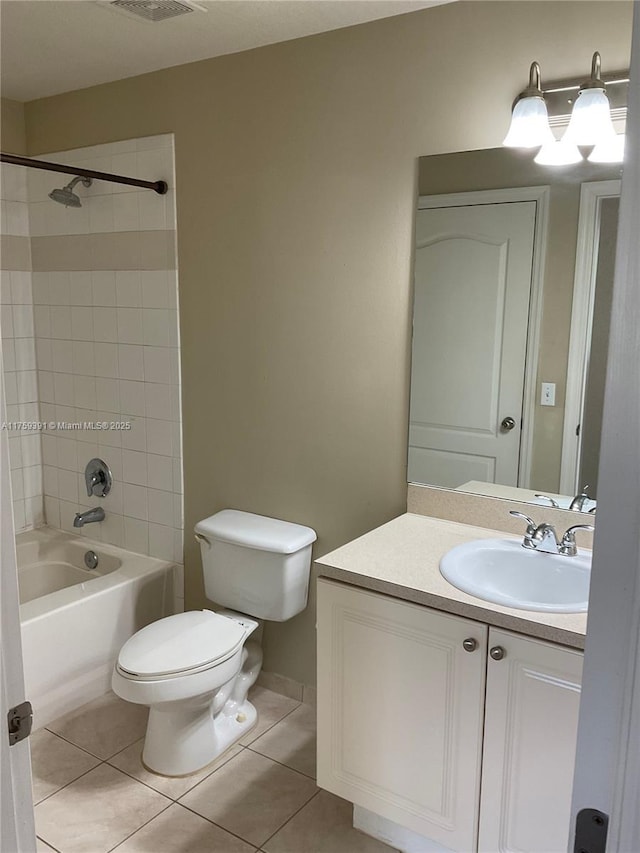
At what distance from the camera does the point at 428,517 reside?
7.70 ft

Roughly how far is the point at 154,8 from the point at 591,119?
4.24ft

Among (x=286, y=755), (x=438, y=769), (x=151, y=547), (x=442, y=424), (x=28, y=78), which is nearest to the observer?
(x=438, y=769)

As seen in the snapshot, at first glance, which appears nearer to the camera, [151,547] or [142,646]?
[142,646]

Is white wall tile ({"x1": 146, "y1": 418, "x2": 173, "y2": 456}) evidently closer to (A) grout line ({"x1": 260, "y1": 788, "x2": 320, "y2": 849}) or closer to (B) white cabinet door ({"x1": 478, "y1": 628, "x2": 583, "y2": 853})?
(A) grout line ({"x1": 260, "y1": 788, "x2": 320, "y2": 849})

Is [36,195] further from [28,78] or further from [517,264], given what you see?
[517,264]

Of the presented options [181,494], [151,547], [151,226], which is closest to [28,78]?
[151,226]

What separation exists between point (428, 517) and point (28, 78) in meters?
2.30

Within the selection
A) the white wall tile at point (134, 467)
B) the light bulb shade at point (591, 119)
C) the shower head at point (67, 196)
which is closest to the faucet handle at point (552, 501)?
the light bulb shade at point (591, 119)

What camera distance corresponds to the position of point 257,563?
2553 millimetres

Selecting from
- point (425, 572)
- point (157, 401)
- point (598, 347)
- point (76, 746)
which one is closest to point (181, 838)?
point (76, 746)

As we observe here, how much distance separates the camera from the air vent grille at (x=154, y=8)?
6.84 feet

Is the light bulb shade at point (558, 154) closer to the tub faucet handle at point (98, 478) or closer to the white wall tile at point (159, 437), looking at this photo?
the white wall tile at point (159, 437)

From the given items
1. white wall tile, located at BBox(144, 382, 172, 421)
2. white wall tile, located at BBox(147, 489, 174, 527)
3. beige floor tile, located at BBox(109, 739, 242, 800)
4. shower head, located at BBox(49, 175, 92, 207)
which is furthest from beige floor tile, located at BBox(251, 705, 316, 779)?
shower head, located at BBox(49, 175, 92, 207)

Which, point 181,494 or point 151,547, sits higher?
point 181,494
